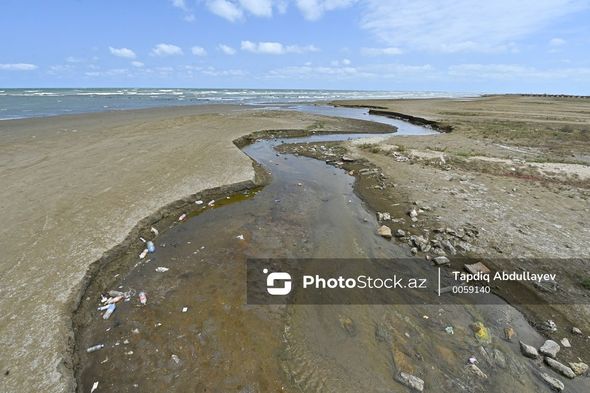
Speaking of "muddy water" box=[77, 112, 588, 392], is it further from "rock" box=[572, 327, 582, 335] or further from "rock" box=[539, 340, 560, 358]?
"rock" box=[572, 327, 582, 335]

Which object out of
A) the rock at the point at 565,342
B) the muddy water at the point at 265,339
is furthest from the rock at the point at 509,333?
the rock at the point at 565,342

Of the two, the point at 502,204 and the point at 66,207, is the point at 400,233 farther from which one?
the point at 66,207

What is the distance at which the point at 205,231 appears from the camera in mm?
7020

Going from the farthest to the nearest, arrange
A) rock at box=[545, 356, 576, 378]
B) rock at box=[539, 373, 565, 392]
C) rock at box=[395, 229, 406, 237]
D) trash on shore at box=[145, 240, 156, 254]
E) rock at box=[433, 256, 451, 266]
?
rock at box=[395, 229, 406, 237] → trash on shore at box=[145, 240, 156, 254] → rock at box=[433, 256, 451, 266] → rock at box=[545, 356, 576, 378] → rock at box=[539, 373, 565, 392]

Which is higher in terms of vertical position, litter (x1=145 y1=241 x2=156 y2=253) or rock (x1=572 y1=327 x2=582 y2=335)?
litter (x1=145 y1=241 x2=156 y2=253)

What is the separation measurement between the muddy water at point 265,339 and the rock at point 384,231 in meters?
0.49

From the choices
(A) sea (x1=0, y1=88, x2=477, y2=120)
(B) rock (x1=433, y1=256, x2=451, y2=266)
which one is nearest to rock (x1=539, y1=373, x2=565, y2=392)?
(B) rock (x1=433, y1=256, x2=451, y2=266)

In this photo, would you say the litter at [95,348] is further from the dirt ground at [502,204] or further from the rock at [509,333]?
the dirt ground at [502,204]

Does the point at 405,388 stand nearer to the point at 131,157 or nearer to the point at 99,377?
the point at 99,377

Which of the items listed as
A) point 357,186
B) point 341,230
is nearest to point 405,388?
point 341,230

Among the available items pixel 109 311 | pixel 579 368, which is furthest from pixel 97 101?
pixel 579 368

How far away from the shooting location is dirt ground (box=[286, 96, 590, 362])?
5105 millimetres

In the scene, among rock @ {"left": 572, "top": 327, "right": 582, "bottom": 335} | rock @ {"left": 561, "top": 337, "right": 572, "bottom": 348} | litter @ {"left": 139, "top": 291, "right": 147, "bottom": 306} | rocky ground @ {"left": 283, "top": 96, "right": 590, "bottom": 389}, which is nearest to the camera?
rock @ {"left": 561, "top": 337, "right": 572, "bottom": 348}

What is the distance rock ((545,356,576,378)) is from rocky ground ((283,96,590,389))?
13 millimetres
